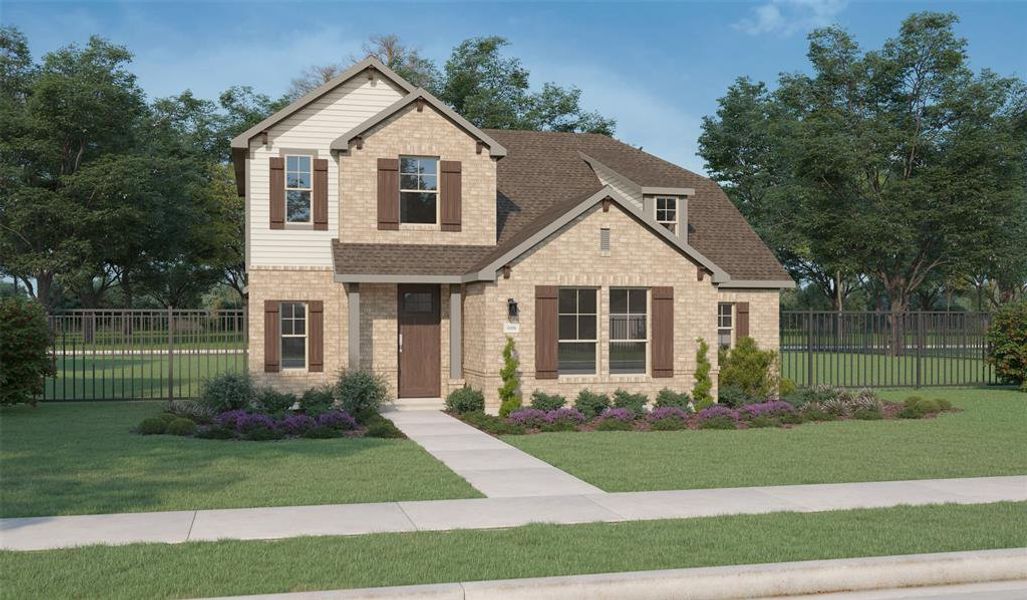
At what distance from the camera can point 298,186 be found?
21484 mm

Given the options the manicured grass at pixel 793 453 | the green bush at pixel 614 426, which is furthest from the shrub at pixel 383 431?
the green bush at pixel 614 426

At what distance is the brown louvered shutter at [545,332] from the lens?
62.4ft

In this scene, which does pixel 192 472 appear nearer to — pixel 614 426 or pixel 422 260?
pixel 614 426

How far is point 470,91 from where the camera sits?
161 feet

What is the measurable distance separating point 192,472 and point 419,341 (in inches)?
392

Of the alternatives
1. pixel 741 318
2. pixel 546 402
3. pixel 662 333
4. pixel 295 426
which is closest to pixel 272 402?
pixel 295 426

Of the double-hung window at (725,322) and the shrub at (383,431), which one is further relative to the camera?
the double-hung window at (725,322)

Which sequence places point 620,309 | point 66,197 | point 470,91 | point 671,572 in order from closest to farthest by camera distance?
point 671,572 → point 620,309 → point 66,197 → point 470,91

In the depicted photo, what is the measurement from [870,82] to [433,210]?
115ft

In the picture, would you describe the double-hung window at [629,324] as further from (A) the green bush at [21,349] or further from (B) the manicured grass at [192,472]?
(A) the green bush at [21,349]

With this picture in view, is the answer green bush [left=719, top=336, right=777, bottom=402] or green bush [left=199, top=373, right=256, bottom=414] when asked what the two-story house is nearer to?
green bush [left=719, top=336, right=777, bottom=402]

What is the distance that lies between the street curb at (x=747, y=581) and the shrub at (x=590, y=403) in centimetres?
1105

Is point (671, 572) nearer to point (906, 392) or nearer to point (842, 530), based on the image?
point (842, 530)

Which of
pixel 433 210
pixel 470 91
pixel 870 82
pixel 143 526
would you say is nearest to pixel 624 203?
pixel 433 210
